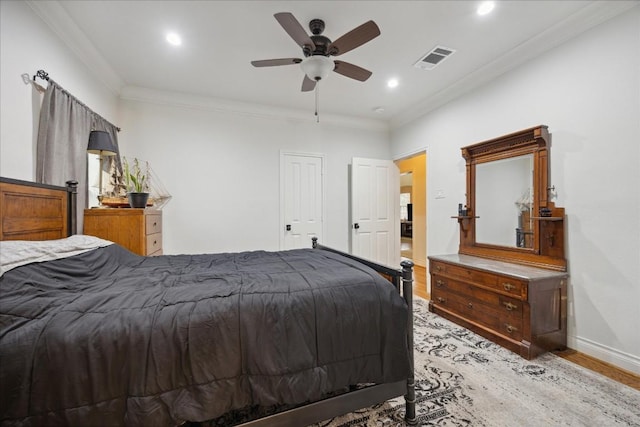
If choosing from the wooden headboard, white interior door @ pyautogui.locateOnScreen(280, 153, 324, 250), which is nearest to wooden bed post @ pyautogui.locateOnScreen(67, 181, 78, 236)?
the wooden headboard

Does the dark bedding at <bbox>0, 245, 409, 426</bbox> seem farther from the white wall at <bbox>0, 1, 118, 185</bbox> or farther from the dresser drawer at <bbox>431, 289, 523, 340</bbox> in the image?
the dresser drawer at <bbox>431, 289, 523, 340</bbox>

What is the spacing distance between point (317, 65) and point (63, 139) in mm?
2351

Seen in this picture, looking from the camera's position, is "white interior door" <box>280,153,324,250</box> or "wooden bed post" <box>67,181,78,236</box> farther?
"white interior door" <box>280,153,324,250</box>

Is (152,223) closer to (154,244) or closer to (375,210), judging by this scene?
(154,244)

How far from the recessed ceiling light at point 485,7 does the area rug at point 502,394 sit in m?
2.91

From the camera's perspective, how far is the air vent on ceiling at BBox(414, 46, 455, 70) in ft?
9.26

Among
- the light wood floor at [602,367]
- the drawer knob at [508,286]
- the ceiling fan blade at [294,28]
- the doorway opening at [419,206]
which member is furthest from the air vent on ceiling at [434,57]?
the light wood floor at [602,367]

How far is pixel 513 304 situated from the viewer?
238cm

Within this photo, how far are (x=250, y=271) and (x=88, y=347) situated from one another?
→ 0.91 m

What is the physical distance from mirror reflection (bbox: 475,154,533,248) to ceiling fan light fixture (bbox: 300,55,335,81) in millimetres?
2195

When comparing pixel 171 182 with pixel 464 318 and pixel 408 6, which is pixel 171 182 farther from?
pixel 464 318

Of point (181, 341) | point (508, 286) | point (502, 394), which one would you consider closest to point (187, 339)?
point (181, 341)

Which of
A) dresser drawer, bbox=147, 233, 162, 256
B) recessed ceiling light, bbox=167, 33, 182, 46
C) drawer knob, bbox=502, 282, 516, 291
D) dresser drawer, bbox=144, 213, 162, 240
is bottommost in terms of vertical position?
drawer knob, bbox=502, 282, 516, 291

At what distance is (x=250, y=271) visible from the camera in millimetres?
1843
